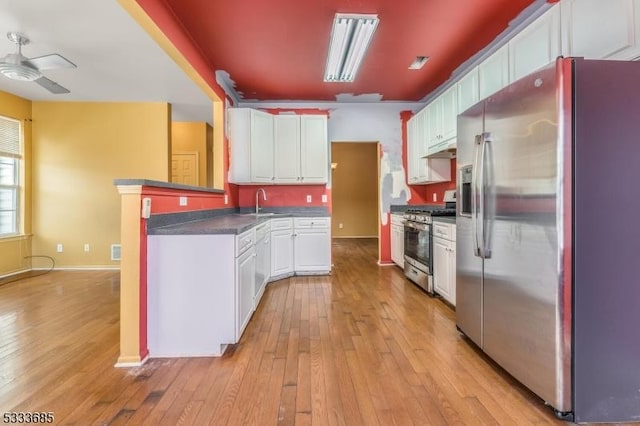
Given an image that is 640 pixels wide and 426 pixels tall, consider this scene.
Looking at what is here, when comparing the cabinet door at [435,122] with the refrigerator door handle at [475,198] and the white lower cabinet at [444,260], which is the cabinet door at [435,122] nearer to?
the white lower cabinet at [444,260]

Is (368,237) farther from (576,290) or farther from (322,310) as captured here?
(576,290)

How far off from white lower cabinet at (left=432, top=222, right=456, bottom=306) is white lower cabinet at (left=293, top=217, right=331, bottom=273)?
1.60 m

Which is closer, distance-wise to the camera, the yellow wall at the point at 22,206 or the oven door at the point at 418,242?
the oven door at the point at 418,242

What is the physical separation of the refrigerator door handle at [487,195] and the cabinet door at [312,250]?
2.65m

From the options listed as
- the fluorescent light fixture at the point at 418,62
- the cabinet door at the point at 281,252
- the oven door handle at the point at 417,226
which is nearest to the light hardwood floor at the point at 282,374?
the oven door handle at the point at 417,226

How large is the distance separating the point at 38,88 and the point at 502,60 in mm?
5886

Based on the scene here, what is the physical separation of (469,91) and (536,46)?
37.7 inches

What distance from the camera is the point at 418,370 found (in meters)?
1.91

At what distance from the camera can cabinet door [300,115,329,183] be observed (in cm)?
455

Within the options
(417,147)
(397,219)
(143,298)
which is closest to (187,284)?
(143,298)

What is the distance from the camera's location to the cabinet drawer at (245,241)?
221 centimetres

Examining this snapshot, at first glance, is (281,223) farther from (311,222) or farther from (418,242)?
(418,242)

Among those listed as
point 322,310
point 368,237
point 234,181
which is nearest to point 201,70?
point 234,181

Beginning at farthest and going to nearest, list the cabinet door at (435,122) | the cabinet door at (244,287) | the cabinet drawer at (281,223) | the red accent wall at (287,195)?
the red accent wall at (287,195), the cabinet drawer at (281,223), the cabinet door at (435,122), the cabinet door at (244,287)
